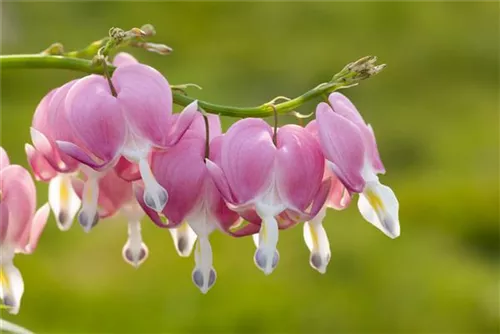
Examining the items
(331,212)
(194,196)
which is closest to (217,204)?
(194,196)

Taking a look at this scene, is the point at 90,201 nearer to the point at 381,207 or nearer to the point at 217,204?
the point at 217,204

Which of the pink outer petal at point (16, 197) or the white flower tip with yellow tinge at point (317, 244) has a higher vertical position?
the pink outer petal at point (16, 197)

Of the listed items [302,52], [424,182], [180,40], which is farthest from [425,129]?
[180,40]

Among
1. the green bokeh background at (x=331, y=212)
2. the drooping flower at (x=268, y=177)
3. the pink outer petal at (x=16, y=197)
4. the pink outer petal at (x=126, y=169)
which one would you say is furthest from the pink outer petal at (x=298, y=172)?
the green bokeh background at (x=331, y=212)

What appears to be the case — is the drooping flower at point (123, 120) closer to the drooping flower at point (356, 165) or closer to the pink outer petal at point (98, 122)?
the pink outer petal at point (98, 122)

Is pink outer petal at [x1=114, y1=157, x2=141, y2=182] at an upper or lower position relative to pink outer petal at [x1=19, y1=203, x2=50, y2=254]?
upper

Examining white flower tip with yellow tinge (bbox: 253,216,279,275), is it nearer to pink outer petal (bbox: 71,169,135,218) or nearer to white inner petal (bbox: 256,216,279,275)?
white inner petal (bbox: 256,216,279,275)

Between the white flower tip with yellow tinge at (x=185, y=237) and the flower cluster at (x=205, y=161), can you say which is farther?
the white flower tip with yellow tinge at (x=185, y=237)

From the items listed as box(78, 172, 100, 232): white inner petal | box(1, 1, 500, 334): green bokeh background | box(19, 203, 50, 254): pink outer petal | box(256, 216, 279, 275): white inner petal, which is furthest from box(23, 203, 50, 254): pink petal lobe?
box(1, 1, 500, 334): green bokeh background
